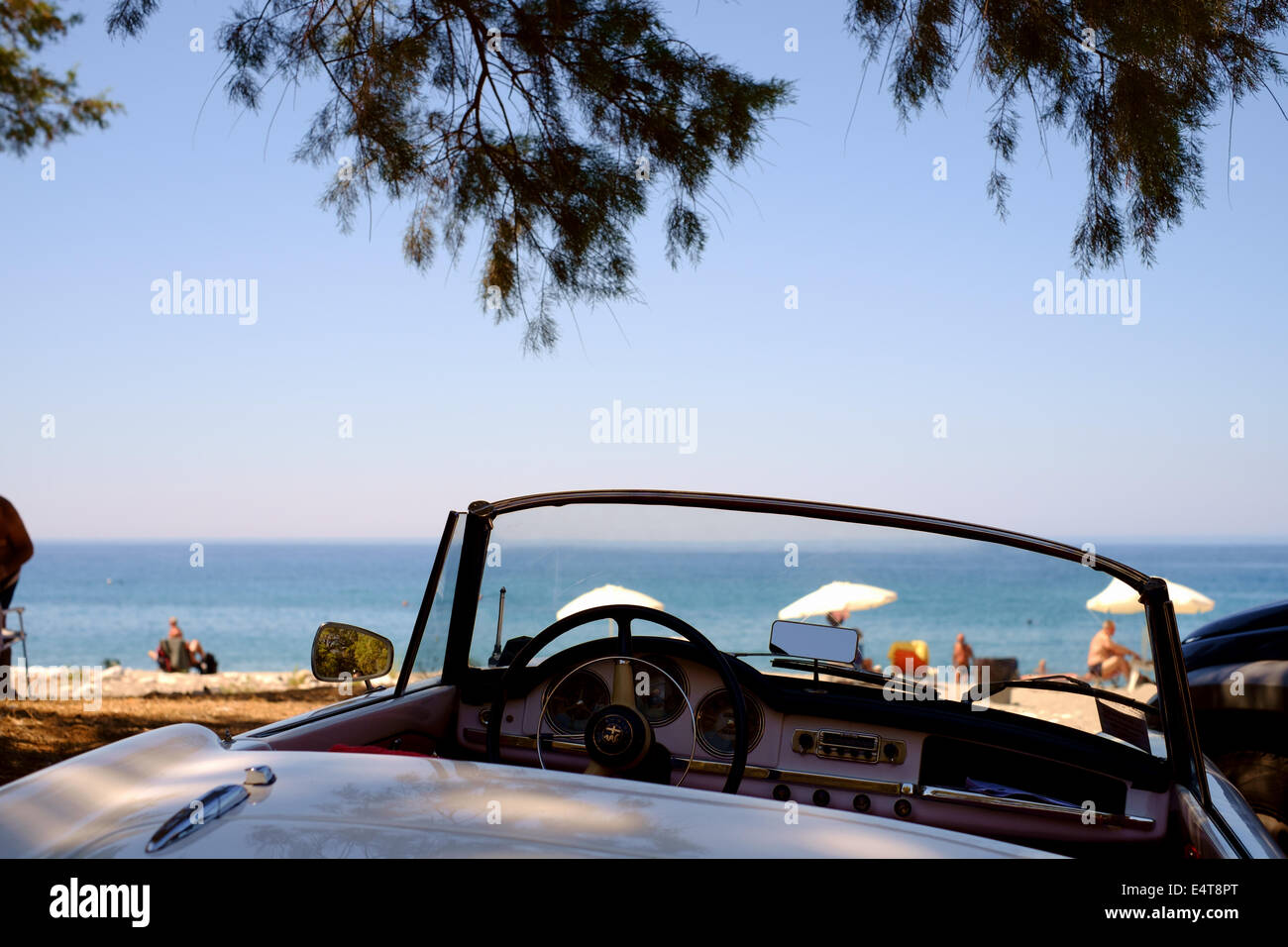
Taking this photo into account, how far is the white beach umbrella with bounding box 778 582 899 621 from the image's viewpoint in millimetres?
2480

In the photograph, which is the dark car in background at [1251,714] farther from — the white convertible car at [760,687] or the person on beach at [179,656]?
the person on beach at [179,656]

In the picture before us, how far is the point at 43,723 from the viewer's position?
7.43m

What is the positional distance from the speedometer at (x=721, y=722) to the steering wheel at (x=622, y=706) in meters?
0.12

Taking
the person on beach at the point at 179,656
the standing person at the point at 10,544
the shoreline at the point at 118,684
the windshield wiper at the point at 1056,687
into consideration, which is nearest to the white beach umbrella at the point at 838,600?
the windshield wiper at the point at 1056,687

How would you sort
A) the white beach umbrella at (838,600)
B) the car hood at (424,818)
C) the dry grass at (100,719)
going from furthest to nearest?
the dry grass at (100,719) → the white beach umbrella at (838,600) → the car hood at (424,818)

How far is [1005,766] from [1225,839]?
22.3 inches

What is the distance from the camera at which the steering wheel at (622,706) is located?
7.43 feet

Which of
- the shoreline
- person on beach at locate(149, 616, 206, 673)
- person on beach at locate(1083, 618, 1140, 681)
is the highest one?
person on beach at locate(1083, 618, 1140, 681)

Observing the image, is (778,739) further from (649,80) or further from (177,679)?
(177,679)

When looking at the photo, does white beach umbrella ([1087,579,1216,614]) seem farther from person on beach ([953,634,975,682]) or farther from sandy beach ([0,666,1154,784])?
person on beach ([953,634,975,682])

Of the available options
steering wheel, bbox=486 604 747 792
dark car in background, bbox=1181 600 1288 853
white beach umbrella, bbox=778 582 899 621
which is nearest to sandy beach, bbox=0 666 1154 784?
white beach umbrella, bbox=778 582 899 621

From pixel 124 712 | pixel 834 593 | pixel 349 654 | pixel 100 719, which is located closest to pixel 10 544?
pixel 100 719

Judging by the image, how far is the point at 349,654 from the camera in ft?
8.63
